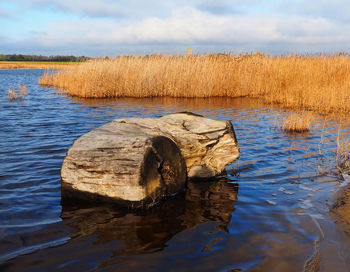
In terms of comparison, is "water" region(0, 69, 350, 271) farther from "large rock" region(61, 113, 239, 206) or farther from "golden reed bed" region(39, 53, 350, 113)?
"golden reed bed" region(39, 53, 350, 113)

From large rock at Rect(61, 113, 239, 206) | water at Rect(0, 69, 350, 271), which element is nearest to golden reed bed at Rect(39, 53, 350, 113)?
water at Rect(0, 69, 350, 271)

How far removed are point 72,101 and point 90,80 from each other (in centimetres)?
142

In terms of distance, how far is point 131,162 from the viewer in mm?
3523

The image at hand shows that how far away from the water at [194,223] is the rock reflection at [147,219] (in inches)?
0.4

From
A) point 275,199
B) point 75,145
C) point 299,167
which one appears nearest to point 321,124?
point 299,167

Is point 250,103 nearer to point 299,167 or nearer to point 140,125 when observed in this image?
point 299,167

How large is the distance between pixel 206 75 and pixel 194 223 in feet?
37.2

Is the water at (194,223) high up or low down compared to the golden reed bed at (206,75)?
down

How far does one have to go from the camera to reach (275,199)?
12.9 ft

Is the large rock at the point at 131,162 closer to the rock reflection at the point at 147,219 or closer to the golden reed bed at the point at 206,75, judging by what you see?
the rock reflection at the point at 147,219

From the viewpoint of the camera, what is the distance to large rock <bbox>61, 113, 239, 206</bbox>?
354 cm

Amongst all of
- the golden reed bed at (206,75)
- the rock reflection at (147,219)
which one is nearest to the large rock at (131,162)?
the rock reflection at (147,219)

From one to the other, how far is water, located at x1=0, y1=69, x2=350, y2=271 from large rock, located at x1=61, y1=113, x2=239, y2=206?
19 centimetres

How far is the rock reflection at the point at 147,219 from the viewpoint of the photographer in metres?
2.98
